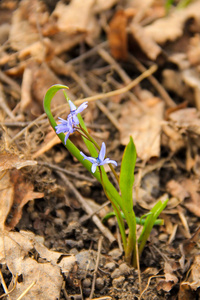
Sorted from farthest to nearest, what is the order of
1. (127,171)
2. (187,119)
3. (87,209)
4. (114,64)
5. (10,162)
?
(114,64) → (187,119) → (87,209) → (10,162) → (127,171)

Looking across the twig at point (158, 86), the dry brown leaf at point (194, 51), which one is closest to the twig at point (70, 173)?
the twig at point (158, 86)

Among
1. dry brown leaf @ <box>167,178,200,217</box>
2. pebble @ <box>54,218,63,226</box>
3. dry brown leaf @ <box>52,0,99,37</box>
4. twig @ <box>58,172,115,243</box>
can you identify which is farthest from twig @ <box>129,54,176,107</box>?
pebble @ <box>54,218,63,226</box>

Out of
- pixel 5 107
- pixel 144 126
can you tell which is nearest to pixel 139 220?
pixel 144 126

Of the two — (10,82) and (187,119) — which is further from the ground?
(10,82)

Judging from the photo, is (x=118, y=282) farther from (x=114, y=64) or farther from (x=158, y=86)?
(x=114, y=64)

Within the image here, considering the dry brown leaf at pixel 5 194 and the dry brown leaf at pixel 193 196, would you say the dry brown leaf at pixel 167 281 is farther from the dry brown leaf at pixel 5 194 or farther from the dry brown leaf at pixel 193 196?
the dry brown leaf at pixel 5 194

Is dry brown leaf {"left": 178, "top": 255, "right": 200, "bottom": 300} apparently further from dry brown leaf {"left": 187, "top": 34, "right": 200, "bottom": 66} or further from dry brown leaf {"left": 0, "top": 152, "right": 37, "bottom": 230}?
dry brown leaf {"left": 187, "top": 34, "right": 200, "bottom": 66}
